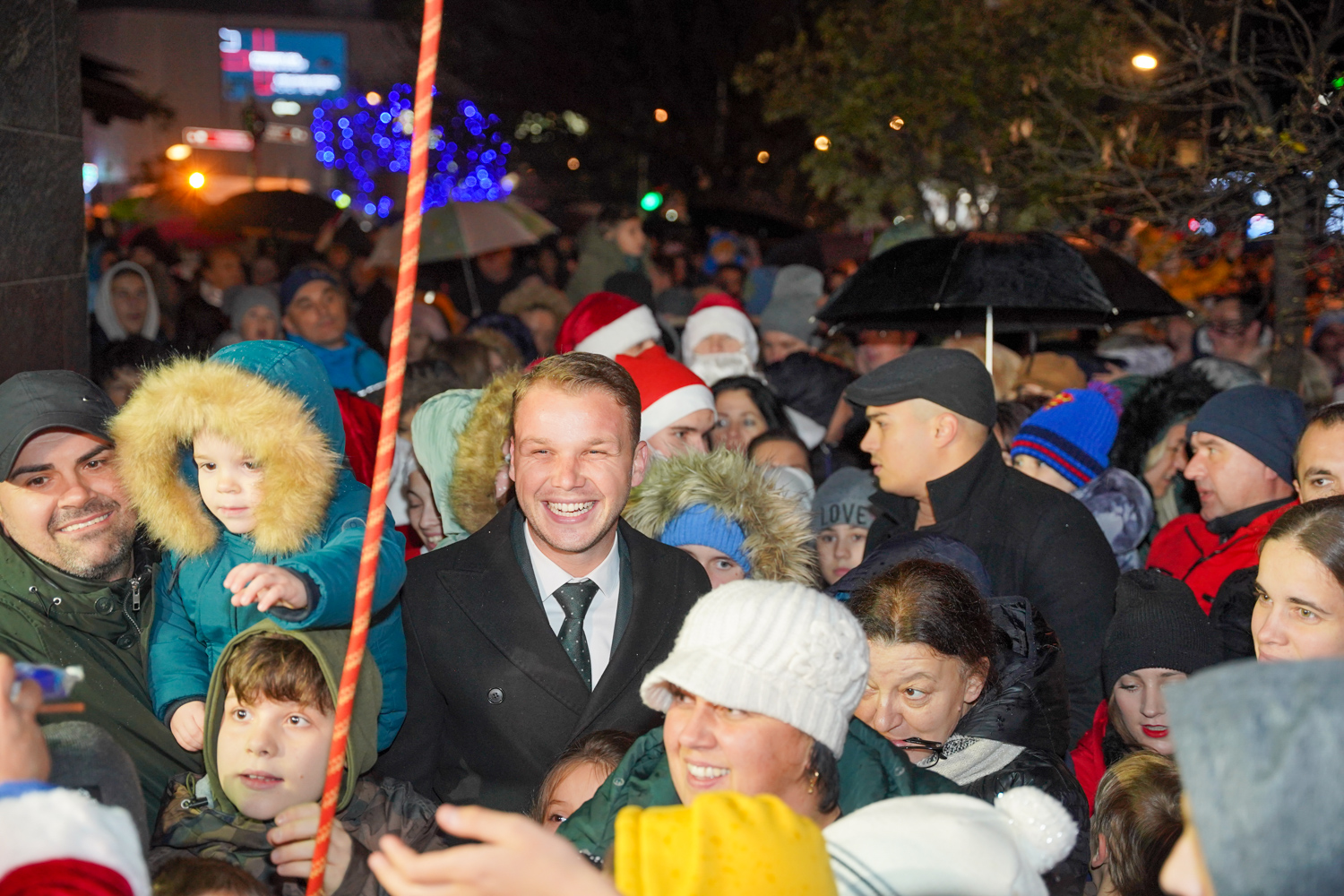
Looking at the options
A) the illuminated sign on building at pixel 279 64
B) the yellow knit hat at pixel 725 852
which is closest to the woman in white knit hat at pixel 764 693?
the yellow knit hat at pixel 725 852

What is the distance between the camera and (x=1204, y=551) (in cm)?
464

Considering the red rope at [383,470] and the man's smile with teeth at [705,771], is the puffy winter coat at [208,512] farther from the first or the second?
the man's smile with teeth at [705,771]

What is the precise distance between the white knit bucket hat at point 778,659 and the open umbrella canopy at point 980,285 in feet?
13.2

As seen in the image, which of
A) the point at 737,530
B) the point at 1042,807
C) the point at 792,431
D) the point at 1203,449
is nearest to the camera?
the point at 1042,807

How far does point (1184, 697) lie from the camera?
1374 mm

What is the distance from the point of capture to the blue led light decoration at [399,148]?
99.2ft

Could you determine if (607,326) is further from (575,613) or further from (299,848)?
(299,848)

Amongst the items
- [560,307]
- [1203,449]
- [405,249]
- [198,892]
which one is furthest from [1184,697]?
[560,307]

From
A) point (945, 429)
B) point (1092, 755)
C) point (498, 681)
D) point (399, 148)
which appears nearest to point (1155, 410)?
point (945, 429)

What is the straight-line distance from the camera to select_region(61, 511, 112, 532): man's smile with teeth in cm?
293

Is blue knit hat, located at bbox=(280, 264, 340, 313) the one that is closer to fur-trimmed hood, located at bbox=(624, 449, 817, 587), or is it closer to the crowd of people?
the crowd of people

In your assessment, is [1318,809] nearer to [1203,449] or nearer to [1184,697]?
[1184,697]

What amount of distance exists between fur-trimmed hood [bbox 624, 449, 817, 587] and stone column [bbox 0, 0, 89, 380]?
2.18 meters

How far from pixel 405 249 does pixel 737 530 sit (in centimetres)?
222
